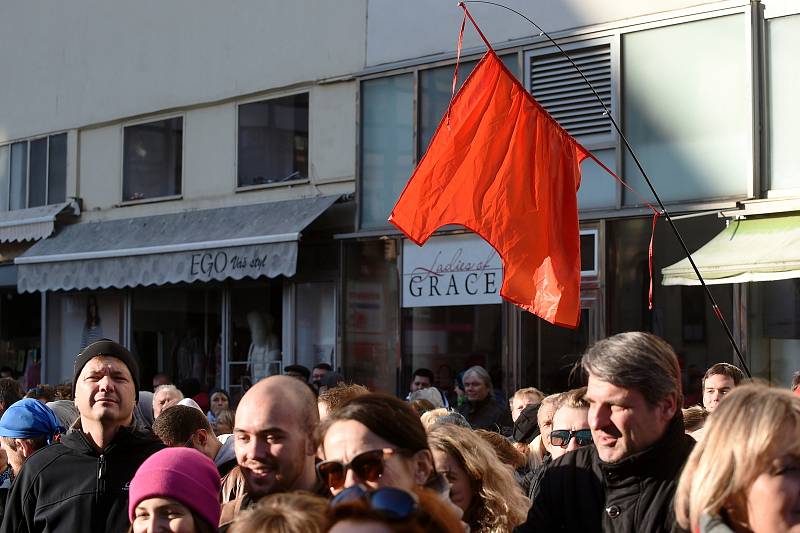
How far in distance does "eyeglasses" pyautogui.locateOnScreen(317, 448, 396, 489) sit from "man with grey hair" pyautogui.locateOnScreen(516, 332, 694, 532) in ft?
2.31

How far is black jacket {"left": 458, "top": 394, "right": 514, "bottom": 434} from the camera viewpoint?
1198 centimetres

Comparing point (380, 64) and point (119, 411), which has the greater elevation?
point (380, 64)

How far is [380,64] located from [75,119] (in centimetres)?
721

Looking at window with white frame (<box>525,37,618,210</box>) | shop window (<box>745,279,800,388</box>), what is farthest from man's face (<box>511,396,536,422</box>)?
window with white frame (<box>525,37,618,210</box>)

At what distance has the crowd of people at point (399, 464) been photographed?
3.03 meters

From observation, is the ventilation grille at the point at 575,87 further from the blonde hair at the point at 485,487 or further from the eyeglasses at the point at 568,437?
the blonde hair at the point at 485,487

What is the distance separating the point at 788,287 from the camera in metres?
12.9

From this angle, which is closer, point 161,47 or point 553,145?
point 553,145

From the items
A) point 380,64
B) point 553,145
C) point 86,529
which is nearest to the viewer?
point 86,529

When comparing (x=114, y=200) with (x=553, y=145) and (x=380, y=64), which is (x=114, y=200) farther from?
(x=553, y=145)

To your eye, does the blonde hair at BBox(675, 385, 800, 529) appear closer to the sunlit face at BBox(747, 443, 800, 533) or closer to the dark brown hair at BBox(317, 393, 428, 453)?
the sunlit face at BBox(747, 443, 800, 533)

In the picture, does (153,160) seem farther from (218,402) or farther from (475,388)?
(475,388)

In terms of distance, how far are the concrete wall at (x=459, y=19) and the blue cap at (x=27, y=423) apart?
939 centimetres

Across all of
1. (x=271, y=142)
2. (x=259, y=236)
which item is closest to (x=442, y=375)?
Result: (x=259, y=236)
